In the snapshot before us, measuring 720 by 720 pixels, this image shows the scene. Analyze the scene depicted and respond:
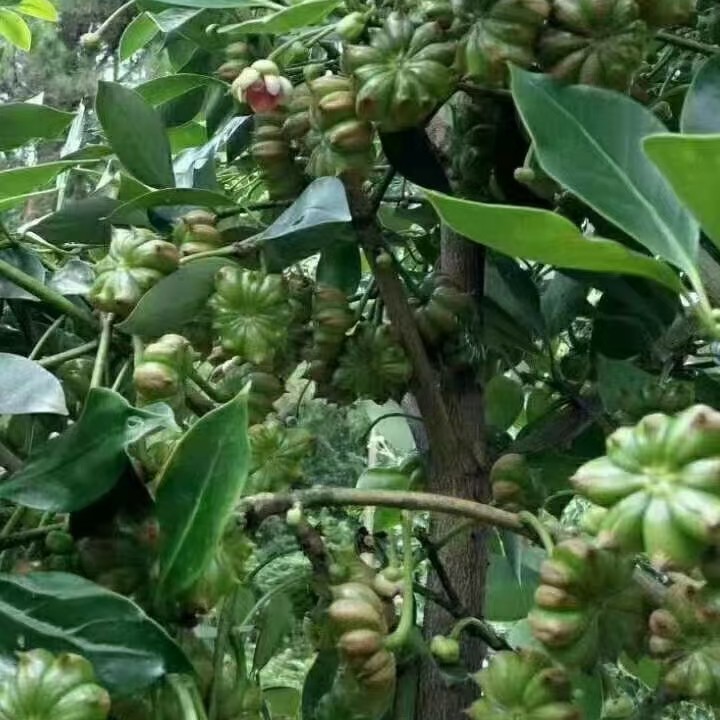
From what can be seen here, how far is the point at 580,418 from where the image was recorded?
0.64m

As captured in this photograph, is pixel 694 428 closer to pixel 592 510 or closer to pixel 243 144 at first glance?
pixel 592 510

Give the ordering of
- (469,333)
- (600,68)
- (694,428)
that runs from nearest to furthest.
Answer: (694,428)
(600,68)
(469,333)

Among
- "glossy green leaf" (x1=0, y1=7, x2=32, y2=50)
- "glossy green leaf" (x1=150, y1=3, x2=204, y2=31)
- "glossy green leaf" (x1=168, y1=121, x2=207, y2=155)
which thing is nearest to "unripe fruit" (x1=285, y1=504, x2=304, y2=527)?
"glossy green leaf" (x1=150, y1=3, x2=204, y2=31)

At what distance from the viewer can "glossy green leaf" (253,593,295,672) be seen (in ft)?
1.73

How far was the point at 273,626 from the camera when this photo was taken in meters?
0.54

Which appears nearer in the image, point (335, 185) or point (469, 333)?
point (335, 185)

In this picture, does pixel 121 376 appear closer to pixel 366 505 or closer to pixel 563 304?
pixel 366 505

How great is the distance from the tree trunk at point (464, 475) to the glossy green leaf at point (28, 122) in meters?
0.21

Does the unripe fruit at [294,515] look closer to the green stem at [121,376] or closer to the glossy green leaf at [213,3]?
the green stem at [121,376]

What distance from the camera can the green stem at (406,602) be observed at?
42cm

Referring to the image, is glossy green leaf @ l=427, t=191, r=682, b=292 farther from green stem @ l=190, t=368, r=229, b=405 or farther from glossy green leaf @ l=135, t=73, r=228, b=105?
glossy green leaf @ l=135, t=73, r=228, b=105

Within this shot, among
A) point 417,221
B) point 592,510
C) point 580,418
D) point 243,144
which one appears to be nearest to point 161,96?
point 243,144

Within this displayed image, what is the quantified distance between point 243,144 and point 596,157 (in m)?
0.31

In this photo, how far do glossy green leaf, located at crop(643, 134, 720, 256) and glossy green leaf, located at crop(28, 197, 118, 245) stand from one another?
1.06 ft
